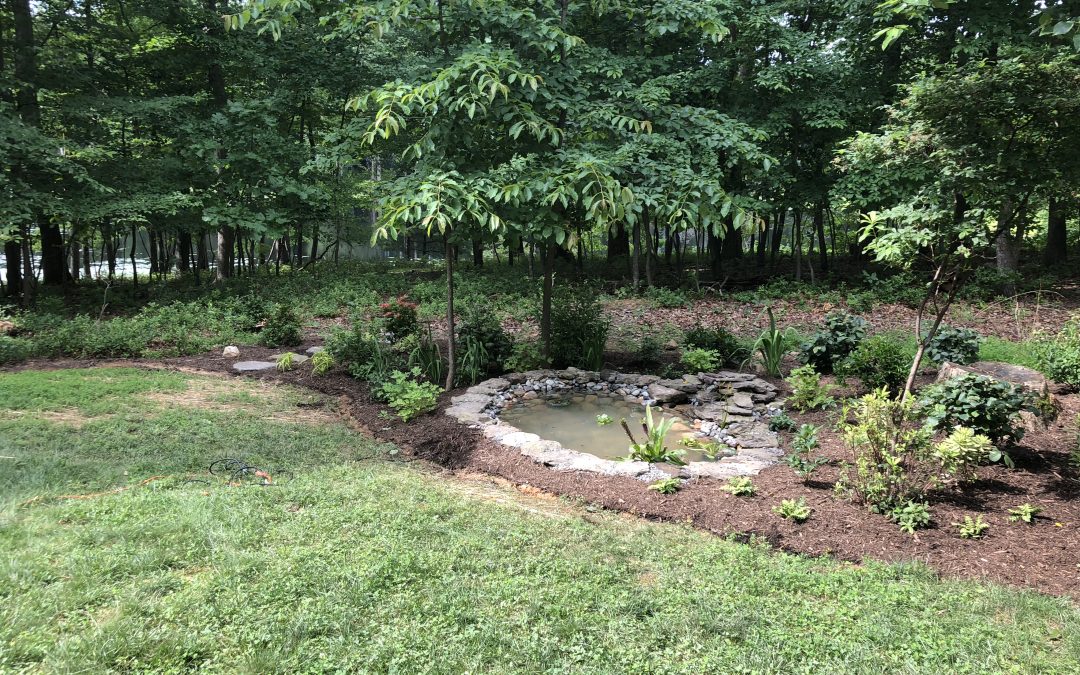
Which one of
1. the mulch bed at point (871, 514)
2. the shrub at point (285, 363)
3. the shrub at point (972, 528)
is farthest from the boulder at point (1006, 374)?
the shrub at point (285, 363)

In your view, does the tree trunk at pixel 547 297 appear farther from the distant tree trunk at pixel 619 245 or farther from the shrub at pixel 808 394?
the distant tree trunk at pixel 619 245

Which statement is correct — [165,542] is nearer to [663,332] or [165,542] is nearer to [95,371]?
[95,371]

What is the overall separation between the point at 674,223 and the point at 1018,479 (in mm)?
3029

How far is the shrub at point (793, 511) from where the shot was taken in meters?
3.40

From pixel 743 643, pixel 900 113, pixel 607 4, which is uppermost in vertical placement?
pixel 607 4

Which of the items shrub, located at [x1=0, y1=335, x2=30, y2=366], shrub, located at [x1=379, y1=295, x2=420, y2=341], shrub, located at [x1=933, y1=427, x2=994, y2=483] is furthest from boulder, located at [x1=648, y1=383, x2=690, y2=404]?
shrub, located at [x1=0, y1=335, x2=30, y2=366]

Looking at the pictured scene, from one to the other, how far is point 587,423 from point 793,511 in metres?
2.26

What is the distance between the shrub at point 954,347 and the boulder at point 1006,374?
227 mm

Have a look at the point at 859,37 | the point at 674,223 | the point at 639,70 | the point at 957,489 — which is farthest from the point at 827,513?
the point at 859,37

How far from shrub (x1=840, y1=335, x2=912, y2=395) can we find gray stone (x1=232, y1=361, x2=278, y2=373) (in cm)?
636

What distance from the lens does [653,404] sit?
5.94 metres

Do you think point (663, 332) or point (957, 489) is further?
point (663, 332)

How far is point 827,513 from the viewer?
3.49 meters

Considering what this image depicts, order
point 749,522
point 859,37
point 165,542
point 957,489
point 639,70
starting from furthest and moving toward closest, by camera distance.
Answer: point 859,37
point 639,70
point 957,489
point 749,522
point 165,542
